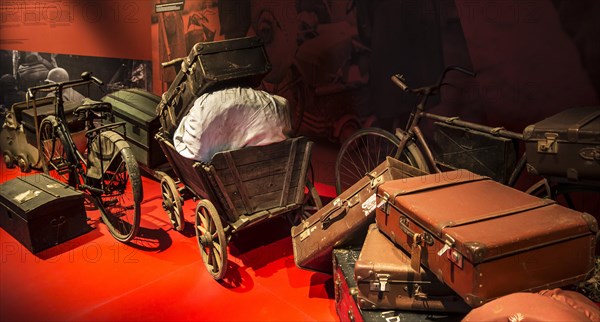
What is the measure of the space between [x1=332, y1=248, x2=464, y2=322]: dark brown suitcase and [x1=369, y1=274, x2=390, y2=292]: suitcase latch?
132 millimetres

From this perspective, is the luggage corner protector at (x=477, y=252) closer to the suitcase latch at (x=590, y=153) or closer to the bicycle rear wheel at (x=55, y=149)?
the suitcase latch at (x=590, y=153)

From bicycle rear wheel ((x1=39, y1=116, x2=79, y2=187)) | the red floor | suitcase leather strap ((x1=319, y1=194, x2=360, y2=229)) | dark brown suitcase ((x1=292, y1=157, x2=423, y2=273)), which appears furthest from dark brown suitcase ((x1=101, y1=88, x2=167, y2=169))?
suitcase leather strap ((x1=319, y1=194, x2=360, y2=229))

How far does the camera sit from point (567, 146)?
8.52 ft

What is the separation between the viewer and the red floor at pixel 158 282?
128 inches

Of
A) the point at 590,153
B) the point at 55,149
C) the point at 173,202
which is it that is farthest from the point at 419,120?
the point at 55,149

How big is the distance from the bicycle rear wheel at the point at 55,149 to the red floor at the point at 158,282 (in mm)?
723

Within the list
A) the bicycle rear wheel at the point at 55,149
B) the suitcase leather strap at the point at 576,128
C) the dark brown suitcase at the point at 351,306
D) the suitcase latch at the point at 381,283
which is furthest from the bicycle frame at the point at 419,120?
the bicycle rear wheel at the point at 55,149

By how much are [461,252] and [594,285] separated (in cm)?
118

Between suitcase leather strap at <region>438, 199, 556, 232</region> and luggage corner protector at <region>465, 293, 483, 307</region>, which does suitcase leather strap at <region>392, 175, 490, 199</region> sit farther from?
luggage corner protector at <region>465, 293, 483, 307</region>

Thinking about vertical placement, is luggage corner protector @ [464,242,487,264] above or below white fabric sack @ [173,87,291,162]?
below

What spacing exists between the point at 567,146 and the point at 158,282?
2.83 metres

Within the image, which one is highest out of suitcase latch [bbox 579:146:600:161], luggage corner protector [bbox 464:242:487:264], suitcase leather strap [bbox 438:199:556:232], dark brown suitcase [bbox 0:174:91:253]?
suitcase latch [bbox 579:146:600:161]

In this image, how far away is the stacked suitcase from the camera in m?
2.08

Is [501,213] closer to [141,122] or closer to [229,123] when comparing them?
[229,123]
